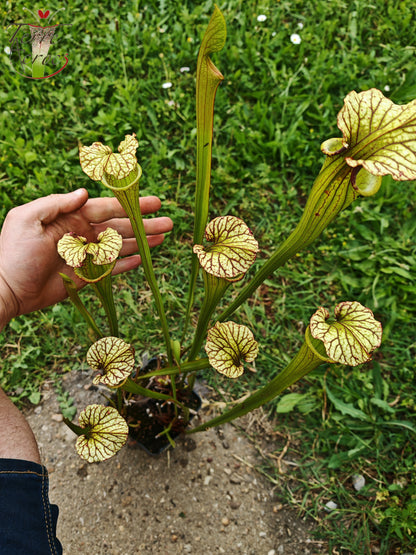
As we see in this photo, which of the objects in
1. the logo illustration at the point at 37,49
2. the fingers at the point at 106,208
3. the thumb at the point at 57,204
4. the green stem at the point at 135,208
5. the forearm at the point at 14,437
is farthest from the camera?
the logo illustration at the point at 37,49

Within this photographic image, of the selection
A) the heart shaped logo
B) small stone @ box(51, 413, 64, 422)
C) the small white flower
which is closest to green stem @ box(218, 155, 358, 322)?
small stone @ box(51, 413, 64, 422)

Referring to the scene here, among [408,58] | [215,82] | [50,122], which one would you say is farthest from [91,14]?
[215,82]

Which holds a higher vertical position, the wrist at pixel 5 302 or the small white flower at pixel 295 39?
the small white flower at pixel 295 39

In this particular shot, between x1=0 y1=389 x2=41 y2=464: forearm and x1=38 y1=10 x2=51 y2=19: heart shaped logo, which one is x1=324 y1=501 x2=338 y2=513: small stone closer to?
x1=0 y1=389 x2=41 y2=464: forearm

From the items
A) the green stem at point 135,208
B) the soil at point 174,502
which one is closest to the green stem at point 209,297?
the green stem at point 135,208

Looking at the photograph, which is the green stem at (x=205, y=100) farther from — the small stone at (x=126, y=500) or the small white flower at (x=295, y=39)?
the small white flower at (x=295, y=39)

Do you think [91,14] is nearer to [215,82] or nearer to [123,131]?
[123,131]

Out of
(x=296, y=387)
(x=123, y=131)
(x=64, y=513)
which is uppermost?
(x=123, y=131)

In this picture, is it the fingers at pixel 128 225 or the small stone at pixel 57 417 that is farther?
the small stone at pixel 57 417
